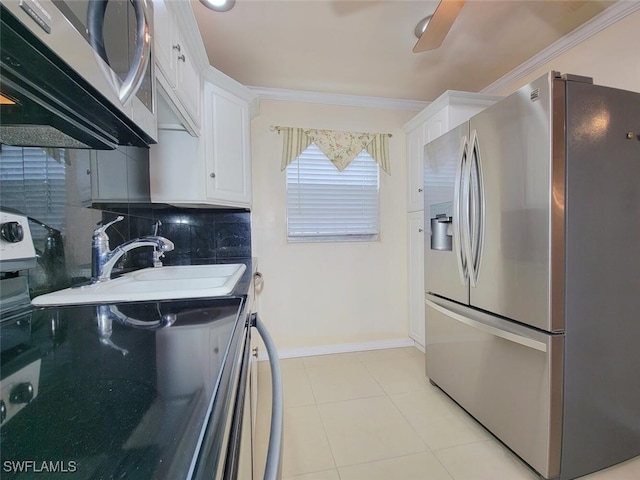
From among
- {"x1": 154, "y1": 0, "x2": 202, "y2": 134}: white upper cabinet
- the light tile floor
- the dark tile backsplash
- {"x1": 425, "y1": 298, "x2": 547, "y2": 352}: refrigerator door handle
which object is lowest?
the light tile floor

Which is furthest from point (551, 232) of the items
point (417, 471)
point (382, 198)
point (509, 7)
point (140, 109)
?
point (382, 198)

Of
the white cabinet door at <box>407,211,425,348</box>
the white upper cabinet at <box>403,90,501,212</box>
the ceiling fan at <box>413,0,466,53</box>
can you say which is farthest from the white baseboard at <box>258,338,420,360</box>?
the ceiling fan at <box>413,0,466,53</box>

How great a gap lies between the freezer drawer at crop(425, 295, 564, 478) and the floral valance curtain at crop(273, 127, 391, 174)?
4.83ft

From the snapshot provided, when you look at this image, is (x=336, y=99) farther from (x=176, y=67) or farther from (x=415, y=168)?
(x=176, y=67)

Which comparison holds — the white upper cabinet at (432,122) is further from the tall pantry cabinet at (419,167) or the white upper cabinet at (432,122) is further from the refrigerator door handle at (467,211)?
the refrigerator door handle at (467,211)

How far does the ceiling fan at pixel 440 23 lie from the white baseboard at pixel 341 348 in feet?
7.73

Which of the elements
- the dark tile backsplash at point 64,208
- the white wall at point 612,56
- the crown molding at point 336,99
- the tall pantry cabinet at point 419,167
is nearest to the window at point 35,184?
the dark tile backsplash at point 64,208

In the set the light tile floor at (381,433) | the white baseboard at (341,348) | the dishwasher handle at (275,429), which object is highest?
the dishwasher handle at (275,429)

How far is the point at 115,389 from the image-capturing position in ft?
1.30

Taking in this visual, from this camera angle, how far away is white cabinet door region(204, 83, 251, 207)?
1841 millimetres

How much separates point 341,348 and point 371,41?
2468 millimetres

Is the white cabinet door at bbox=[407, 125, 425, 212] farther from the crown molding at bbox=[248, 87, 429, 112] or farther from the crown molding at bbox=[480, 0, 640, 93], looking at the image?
the crown molding at bbox=[480, 0, 640, 93]

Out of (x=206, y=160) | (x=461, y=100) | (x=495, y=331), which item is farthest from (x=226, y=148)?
(x=495, y=331)

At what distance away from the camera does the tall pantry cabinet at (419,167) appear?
2.20m
